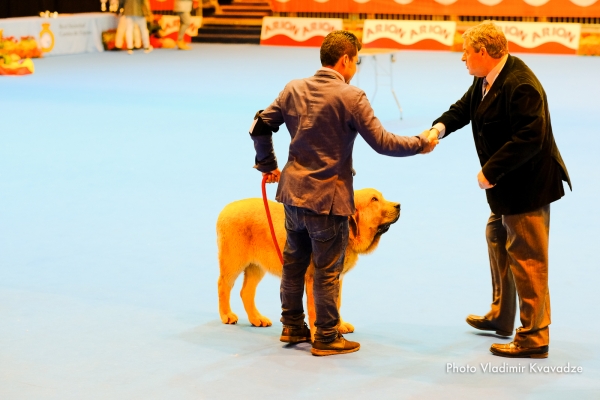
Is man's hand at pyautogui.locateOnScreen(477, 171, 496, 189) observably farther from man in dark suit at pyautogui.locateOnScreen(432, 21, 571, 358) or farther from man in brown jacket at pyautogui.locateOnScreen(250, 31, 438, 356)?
man in brown jacket at pyautogui.locateOnScreen(250, 31, 438, 356)

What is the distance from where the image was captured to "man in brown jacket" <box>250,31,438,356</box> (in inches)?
160

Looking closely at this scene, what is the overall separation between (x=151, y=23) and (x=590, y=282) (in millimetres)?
20849

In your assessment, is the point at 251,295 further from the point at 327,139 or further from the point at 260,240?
the point at 327,139

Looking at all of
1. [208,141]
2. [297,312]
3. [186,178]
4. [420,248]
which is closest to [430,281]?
[420,248]

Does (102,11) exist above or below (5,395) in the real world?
above

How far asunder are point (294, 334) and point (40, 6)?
810 inches

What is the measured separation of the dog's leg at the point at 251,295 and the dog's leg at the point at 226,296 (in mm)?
87

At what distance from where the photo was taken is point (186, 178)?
28.1 ft

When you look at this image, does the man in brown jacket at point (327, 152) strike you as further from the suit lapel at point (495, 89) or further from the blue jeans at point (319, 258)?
the suit lapel at point (495, 89)

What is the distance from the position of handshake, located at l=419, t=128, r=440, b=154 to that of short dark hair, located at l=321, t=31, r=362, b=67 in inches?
23.5

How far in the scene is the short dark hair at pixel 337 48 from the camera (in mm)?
4113

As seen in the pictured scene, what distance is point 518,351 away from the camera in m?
4.24

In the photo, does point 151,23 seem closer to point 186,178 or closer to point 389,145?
point 186,178

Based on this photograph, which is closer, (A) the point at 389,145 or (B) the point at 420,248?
(A) the point at 389,145
